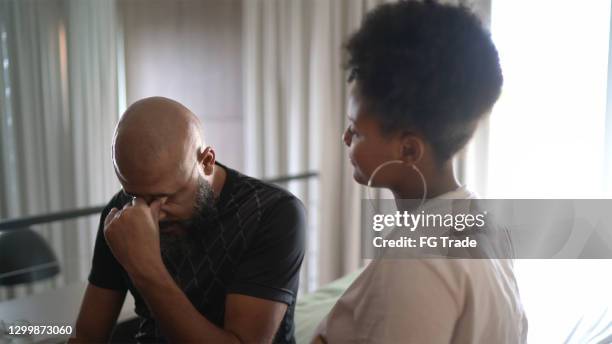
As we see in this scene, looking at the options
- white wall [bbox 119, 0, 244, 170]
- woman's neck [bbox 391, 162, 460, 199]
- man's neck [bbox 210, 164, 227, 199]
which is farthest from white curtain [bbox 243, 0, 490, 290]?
woman's neck [bbox 391, 162, 460, 199]

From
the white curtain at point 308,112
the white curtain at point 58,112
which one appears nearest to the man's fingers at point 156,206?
the white curtain at point 308,112

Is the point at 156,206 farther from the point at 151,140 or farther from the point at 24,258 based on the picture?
the point at 24,258

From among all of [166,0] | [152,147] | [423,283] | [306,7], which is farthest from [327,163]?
[423,283]

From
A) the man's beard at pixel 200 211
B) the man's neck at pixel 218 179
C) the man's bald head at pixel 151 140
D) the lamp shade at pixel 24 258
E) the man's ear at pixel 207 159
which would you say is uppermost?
the man's bald head at pixel 151 140

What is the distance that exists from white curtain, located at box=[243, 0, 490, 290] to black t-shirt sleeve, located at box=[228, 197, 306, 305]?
1547mm

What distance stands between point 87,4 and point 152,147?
262 cm

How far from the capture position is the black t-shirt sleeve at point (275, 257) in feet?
2.87

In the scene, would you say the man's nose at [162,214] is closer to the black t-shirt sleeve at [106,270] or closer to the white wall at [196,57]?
the black t-shirt sleeve at [106,270]

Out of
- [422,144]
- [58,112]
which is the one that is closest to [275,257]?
[422,144]

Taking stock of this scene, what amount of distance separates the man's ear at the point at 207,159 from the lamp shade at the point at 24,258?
1381mm

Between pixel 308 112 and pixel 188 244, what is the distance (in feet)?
5.94

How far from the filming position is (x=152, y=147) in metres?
0.81

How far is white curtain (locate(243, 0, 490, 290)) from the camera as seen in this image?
8.36ft

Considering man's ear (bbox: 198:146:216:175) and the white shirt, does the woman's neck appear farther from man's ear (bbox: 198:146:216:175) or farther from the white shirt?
man's ear (bbox: 198:146:216:175)
